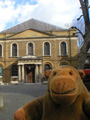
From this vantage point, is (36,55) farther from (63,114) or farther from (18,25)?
(63,114)

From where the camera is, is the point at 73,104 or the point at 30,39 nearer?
the point at 73,104

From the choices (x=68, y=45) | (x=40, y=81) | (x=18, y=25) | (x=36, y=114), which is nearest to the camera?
(x=36, y=114)

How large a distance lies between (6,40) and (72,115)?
920 inches

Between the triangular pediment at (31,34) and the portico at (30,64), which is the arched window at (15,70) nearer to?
the portico at (30,64)

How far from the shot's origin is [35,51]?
2289 cm

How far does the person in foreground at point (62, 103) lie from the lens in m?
1.66

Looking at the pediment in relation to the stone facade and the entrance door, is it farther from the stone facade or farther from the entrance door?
the entrance door

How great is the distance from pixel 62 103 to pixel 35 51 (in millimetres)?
21380

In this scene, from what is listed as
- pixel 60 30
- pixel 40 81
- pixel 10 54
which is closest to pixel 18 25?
pixel 10 54

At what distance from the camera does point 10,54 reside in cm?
2339

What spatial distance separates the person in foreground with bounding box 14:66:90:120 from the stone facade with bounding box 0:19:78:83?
19324 mm

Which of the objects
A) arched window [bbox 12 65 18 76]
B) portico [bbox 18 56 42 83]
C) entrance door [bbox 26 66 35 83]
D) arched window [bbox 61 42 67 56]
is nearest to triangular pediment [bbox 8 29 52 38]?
arched window [bbox 61 42 67 56]

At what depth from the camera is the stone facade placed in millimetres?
22234

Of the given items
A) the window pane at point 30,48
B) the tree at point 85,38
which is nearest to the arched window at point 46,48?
the window pane at point 30,48
